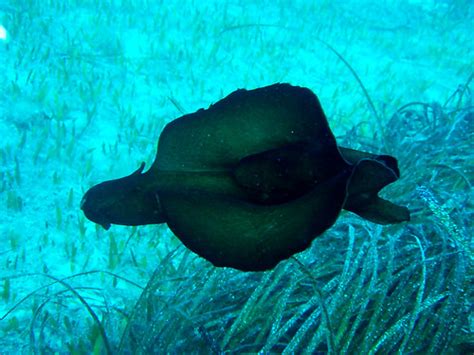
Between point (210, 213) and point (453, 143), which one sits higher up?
point (210, 213)

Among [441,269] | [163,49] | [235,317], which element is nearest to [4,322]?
[235,317]

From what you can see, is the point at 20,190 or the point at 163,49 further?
Answer: the point at 163,49

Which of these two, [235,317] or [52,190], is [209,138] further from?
[52,190]

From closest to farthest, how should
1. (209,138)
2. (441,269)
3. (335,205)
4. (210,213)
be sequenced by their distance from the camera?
(335,205), (210,213), (209,138), (441,269)

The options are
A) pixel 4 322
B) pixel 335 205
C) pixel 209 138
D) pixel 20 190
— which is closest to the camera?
pixel 335 205
